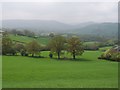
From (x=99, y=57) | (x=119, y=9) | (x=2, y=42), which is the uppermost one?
(x=119, y=9)

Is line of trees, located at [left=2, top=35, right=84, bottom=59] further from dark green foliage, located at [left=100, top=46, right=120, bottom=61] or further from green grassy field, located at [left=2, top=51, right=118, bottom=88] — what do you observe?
green grassy field, located at [left=2, top=51, right=118, bottom=88]

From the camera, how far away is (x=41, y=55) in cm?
5600

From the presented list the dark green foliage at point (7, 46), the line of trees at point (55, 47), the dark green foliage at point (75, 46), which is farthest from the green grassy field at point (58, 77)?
the dark green foliage at point (75, 46)

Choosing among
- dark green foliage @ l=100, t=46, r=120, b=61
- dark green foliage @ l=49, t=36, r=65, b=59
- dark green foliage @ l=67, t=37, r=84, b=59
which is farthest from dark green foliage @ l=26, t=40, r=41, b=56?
dark green foliage @ l=100, t=46, r=120, b=61

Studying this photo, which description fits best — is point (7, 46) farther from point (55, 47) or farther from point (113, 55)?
point (113, 55)

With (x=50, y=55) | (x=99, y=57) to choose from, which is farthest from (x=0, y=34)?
(x=99, y=57)

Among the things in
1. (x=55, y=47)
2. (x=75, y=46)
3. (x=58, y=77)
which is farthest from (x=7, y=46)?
(x=58, y=77)

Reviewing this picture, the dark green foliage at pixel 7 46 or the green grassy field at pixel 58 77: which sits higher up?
the dark green foliage at pixel 7 46

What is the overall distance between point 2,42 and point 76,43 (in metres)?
15.7

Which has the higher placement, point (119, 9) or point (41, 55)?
point (119, 9)

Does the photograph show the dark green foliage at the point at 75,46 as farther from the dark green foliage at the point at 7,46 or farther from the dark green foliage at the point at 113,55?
the dark green foliage at the point at 7,46

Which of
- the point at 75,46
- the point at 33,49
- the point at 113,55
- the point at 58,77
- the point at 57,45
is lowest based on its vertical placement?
the point at 113,55

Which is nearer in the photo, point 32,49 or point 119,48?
point 119,48

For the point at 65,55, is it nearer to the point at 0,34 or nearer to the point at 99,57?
the point at 99,57
